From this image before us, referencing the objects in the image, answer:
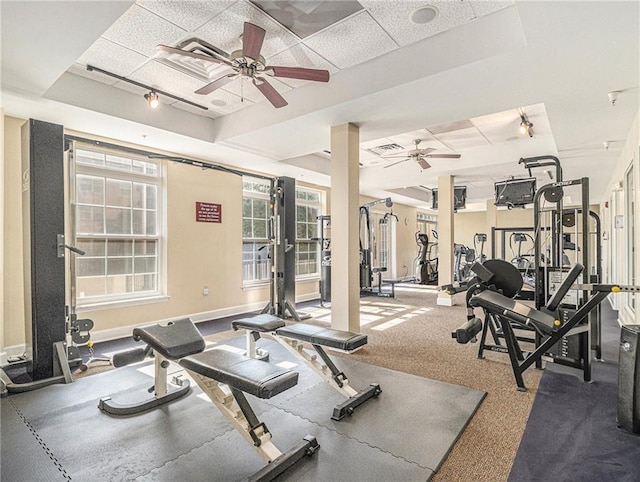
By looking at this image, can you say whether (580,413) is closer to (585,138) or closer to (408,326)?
(408,326)

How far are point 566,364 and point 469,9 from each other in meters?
3.22

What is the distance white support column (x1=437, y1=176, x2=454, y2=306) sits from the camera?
23.3ft

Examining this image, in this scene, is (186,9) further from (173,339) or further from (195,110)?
(173,339)

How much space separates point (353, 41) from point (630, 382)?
3227mm

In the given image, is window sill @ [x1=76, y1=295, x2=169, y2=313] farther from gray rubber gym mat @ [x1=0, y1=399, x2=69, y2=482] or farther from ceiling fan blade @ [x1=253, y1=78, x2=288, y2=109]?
ceiling fan blade @ [x1=253, y1=78, x2=288, y2=109]

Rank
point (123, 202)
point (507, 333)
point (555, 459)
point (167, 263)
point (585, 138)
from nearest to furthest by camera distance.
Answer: point (555, 459)
point (507, 333)
point (585, 138)
point (123, 202)
point (167, 263)

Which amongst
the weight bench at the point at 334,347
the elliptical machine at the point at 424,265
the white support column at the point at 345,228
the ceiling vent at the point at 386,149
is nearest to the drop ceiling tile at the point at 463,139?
the ceiling vent at the point at 386,149

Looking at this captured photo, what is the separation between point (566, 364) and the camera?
3.33 meters

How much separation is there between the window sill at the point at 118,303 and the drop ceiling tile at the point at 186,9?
3.44 metres

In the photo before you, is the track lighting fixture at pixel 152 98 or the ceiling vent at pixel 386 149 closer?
the track lighting fixture at pixel 152 98

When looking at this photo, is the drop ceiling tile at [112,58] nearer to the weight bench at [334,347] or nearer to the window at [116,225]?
the window at [116,225]

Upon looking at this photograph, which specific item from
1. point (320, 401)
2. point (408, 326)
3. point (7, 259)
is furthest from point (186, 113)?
point (408, 326)

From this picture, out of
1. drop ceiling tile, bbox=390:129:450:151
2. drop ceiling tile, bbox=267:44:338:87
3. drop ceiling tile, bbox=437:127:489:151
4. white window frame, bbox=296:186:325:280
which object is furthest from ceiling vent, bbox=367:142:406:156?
drop ceiling tile, bbox=267:44:338:87

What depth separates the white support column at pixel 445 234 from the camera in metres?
7.10
